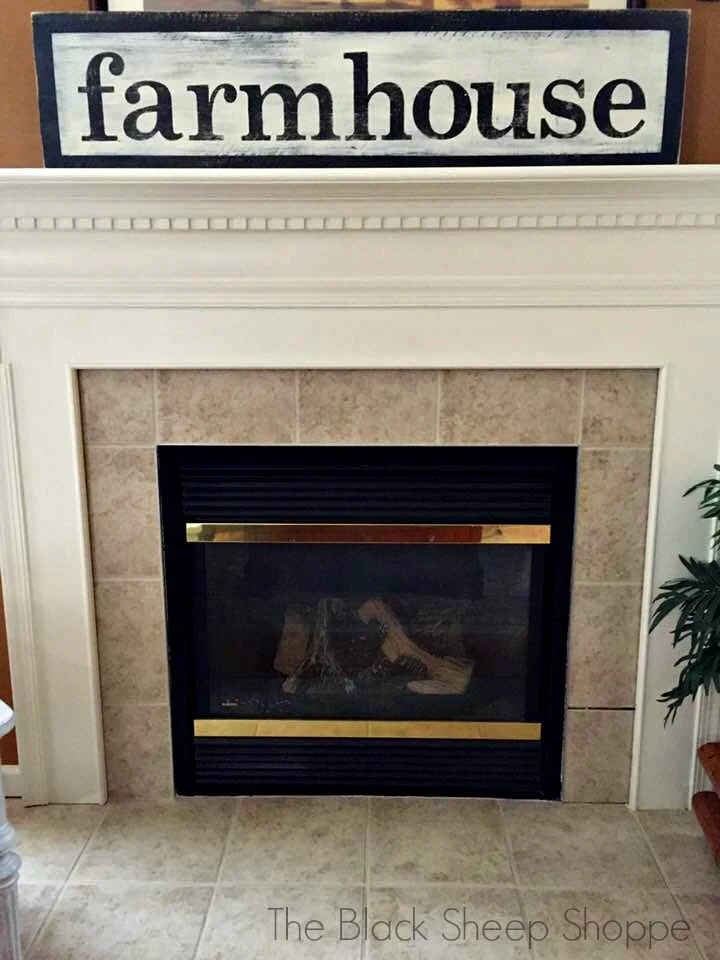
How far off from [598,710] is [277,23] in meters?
1.57

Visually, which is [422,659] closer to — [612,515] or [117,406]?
[612,515]

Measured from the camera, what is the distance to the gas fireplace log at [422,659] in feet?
7.04

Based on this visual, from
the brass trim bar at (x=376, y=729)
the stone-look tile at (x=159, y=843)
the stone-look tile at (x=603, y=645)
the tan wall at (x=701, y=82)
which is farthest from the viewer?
the brass trim bar at (x=376, y=729)

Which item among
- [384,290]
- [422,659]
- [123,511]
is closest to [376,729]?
[422,659]

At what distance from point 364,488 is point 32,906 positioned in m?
1.06

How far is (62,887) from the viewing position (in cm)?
182

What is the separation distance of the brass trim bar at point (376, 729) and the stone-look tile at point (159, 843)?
0.55 ft

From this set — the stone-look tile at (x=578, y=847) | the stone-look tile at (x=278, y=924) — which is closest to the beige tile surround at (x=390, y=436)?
the stone-look tile at (x=578, y=847)

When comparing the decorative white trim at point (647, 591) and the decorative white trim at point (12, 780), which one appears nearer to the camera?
the decorative white trim at point (647, 591)

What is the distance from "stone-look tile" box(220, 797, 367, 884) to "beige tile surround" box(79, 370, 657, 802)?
1.32 feet

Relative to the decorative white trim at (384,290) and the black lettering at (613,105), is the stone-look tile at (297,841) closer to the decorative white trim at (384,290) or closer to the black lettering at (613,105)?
the decorative white trim at (384,290)

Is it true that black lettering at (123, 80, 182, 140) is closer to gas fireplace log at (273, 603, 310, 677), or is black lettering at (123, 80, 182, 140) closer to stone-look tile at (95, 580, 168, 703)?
stone-look tile at (95, 580, 168, 703)

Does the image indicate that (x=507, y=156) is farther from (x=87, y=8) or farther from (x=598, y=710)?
(x=598, y=710)

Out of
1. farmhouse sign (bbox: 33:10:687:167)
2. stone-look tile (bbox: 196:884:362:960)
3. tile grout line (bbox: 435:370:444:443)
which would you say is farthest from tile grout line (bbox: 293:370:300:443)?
stone-look tile (bbox: 196:884:362:960)
